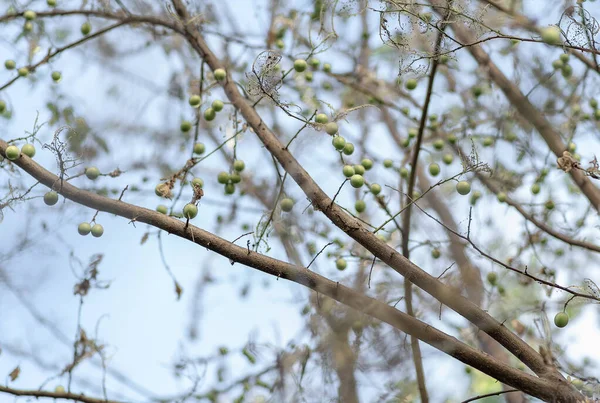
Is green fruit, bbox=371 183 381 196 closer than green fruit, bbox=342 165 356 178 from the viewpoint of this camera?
No

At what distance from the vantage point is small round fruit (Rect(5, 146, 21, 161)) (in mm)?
1801

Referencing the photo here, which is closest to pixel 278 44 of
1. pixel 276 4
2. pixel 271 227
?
pixel 276 4

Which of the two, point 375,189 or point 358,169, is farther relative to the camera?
point 375,189

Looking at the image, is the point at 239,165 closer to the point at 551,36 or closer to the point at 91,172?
the point at 91,172

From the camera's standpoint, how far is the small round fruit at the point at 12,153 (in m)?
1.80

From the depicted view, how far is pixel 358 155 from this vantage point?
3447 mm

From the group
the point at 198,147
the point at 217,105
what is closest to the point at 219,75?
the point at 217,105

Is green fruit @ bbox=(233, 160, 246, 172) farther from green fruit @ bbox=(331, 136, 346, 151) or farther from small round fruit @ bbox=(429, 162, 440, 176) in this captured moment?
small round fruit @ bbox=(429, 162, 440, 176)

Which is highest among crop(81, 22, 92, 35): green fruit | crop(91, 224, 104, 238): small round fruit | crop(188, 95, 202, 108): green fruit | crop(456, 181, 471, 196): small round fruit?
crop(81, 22, 92, 35): green fruit

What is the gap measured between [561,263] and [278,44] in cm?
185

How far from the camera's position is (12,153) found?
1.81 m

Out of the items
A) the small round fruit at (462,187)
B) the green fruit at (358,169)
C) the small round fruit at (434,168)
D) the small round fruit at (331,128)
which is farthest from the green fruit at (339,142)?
the small round fruit at (434,168)

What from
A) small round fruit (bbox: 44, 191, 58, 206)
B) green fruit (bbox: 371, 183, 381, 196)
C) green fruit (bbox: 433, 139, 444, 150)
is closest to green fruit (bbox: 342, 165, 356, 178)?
green fruit (bbox: 371, 183, 381, 196)

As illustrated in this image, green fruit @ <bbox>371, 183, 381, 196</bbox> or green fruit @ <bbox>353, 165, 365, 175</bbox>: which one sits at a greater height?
green fruit @ <bbox>371, 183, 381, 196</bbox>
